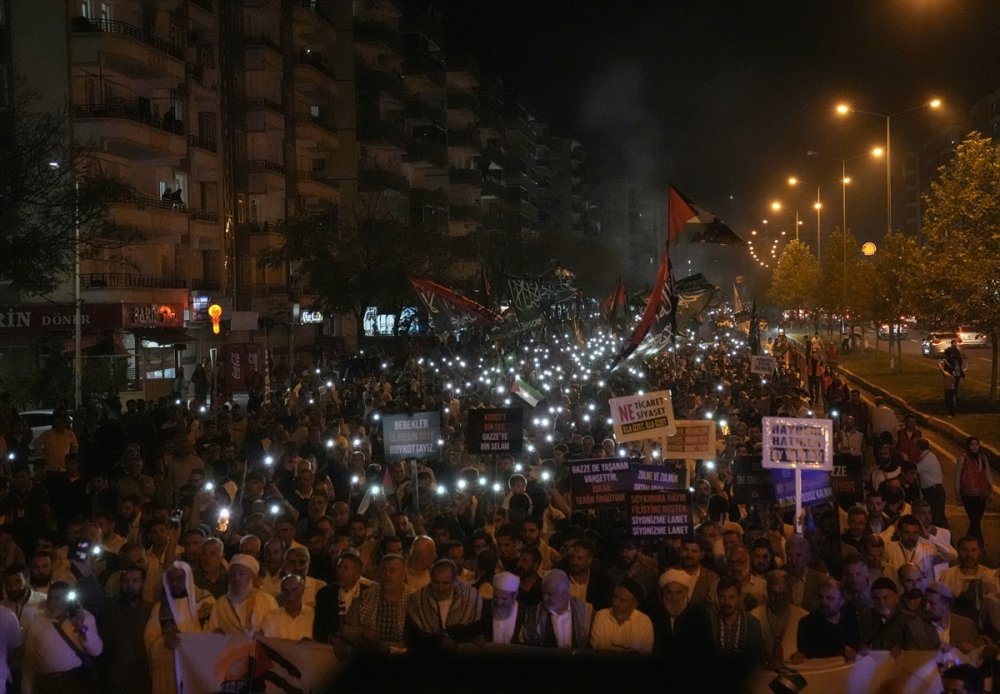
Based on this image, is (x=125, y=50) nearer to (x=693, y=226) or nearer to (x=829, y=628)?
(x=693, y=226)

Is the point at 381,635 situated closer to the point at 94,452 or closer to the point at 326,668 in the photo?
the point at 326,668

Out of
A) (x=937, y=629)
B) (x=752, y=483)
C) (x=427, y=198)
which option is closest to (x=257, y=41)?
(x=427, y=198)

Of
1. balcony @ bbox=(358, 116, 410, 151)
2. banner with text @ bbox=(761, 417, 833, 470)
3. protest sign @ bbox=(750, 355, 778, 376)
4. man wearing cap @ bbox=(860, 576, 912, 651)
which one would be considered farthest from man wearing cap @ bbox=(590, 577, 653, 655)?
balcony @ bbox=(358, 116, 410, 151)

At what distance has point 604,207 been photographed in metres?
172

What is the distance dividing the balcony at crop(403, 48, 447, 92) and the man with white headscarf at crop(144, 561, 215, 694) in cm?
6678

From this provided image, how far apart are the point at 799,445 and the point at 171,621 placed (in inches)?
235

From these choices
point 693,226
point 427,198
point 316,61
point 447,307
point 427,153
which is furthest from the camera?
point 427,198

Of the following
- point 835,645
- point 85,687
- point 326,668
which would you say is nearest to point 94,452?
point 85,687

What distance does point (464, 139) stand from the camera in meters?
82.5

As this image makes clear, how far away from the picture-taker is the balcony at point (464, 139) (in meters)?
82.2

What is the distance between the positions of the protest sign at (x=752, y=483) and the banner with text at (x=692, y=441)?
3.14 feet

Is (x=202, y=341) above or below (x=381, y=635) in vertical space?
above

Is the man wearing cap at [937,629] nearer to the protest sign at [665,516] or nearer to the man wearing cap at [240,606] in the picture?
the protest sign at [665,516]

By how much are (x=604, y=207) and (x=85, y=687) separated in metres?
167
